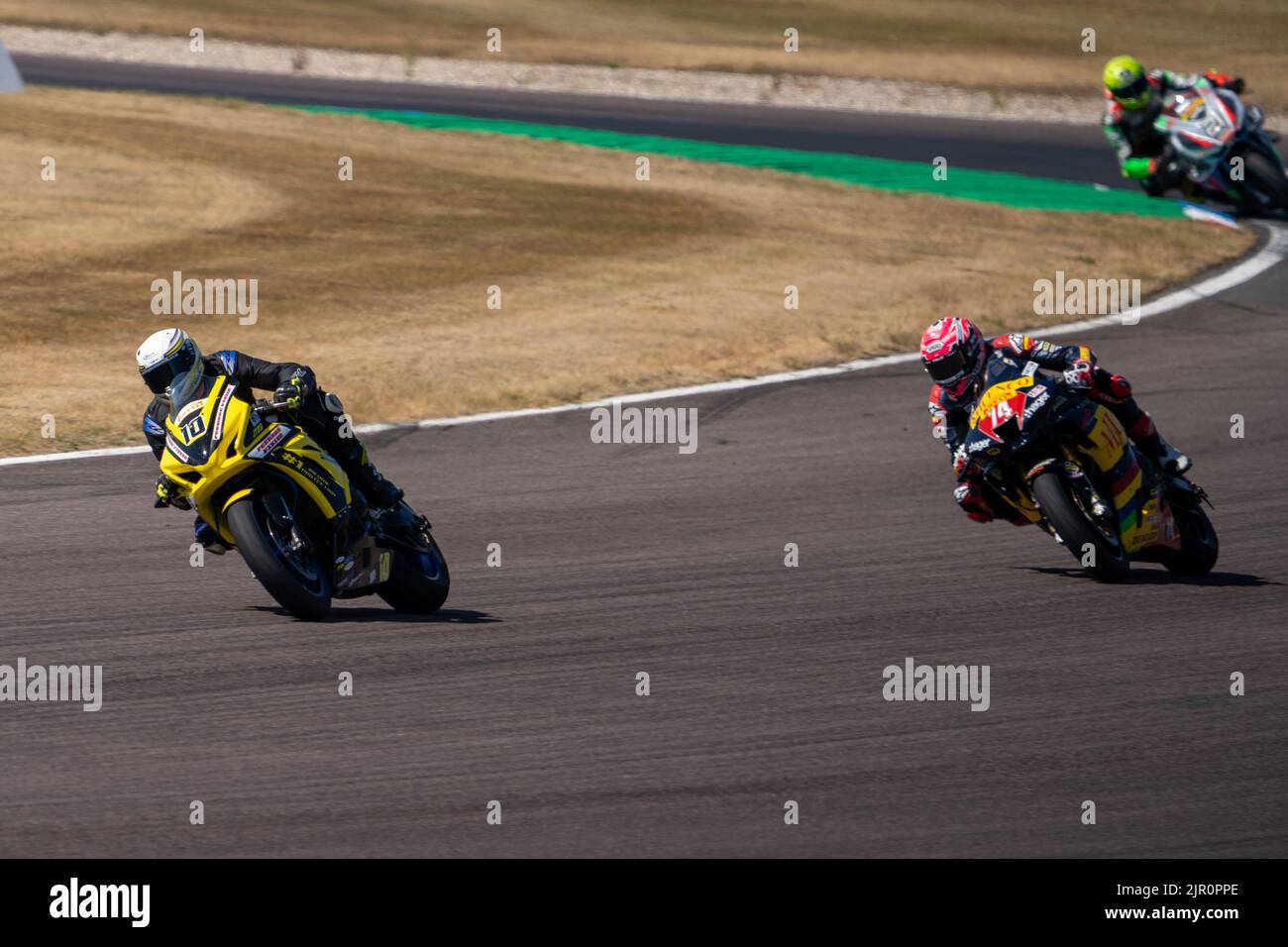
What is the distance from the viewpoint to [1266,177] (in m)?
21.5

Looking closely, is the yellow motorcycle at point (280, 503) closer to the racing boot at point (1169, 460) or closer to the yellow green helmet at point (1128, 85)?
the racing boot at point (1169, 460)

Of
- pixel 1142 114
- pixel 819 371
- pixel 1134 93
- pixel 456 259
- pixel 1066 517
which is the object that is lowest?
pixel 1066 517

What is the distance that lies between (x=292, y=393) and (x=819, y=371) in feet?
25.4

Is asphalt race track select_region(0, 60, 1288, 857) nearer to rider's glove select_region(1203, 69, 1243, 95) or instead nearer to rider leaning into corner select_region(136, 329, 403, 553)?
rider leaning into corner select_region(136, 329, 403, 553)

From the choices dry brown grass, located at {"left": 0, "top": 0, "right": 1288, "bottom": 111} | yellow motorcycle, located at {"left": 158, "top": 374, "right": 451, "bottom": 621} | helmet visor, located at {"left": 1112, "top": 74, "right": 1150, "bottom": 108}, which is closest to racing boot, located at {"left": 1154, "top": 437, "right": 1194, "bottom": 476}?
yellow motorcycle, located at {"left": 158, "top": 374, "right": 451, "bottom": 621}

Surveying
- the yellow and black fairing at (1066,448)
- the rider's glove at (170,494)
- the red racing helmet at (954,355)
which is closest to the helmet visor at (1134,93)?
the yellow and black fairing at (1066,448)

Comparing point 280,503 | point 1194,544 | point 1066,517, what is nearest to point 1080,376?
point 1066,517

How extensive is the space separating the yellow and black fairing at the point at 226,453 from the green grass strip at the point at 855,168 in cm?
1603

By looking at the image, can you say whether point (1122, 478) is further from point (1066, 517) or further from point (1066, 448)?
point (1066, 517)

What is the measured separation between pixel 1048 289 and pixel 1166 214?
412cm

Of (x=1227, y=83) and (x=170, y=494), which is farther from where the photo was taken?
(x=1227, y=83)

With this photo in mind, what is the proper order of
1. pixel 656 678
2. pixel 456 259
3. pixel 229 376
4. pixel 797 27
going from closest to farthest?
pixel 656 678, pixel 229 376, pixel 456 259, pixel 797 27
